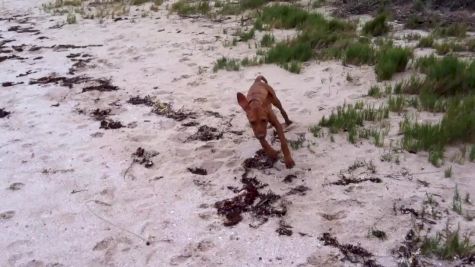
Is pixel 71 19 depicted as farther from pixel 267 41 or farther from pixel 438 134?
pixel 438 134

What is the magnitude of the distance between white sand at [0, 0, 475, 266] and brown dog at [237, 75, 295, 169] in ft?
0.62

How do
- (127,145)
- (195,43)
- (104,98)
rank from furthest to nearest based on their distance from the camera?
1. (195,43)
2. (104,98)
3. (127,145)

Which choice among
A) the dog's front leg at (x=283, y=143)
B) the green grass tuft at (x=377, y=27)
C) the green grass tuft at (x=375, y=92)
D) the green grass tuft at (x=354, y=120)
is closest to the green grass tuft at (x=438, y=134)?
the green grass tuft at (x=354, y=120)

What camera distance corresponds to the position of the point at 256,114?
4.36 m

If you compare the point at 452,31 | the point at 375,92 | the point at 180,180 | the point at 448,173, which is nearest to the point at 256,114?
the point at 180,180

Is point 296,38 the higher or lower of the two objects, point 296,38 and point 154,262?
the higher

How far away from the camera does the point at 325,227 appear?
156 inches

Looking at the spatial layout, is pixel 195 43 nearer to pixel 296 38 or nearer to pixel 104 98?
pixel 296 38

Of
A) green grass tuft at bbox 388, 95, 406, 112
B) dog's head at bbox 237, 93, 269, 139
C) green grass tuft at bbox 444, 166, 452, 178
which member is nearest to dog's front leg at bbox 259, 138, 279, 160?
dog's head at bbox 237, 93, 269, 139

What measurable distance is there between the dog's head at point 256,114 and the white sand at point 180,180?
1.70ft

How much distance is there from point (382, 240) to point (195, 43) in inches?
224

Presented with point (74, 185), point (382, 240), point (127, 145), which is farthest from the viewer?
point (127, 145)

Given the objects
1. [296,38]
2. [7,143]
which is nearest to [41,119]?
[7,143]

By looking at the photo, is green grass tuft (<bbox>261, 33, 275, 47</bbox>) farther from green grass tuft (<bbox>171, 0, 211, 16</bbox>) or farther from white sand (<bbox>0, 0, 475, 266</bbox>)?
green grass tuft (<bbox>171, 0, 211, 16</bbox>)
